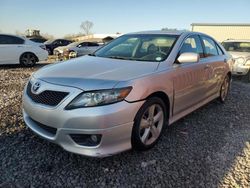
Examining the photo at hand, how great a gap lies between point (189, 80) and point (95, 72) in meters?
1.57

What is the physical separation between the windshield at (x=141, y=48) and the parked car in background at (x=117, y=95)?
0.05 feet

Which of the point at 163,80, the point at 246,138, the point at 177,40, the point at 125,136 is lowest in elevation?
the point at 246,138

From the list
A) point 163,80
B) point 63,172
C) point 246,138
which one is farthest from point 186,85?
point 63,172

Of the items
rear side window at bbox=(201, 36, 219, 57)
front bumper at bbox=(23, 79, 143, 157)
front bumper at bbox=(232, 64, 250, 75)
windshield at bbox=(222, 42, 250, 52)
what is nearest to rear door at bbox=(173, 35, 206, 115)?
rear side window at bbox=(201, 36, 219, 57)

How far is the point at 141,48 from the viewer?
168 inches

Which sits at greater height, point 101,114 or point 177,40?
point 177,40

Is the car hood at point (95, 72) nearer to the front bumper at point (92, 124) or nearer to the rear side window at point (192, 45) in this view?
the front bumper at point (92, 124)

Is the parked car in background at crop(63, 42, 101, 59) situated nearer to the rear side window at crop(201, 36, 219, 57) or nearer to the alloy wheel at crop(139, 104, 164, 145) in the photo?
the rear side window at crop(201, 36, 219, 57)

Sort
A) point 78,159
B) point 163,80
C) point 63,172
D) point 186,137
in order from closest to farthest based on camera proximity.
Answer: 1. point 63,172
2. point 78,159
3. point 163,80
4. point 186,137

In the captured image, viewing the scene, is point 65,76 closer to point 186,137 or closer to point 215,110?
point 186,137

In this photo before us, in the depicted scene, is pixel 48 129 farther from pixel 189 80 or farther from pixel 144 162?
pixel 189 80

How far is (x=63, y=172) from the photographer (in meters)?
2.98

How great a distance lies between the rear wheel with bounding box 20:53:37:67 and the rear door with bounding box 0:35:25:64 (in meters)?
0.22

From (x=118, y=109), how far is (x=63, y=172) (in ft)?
3.03
